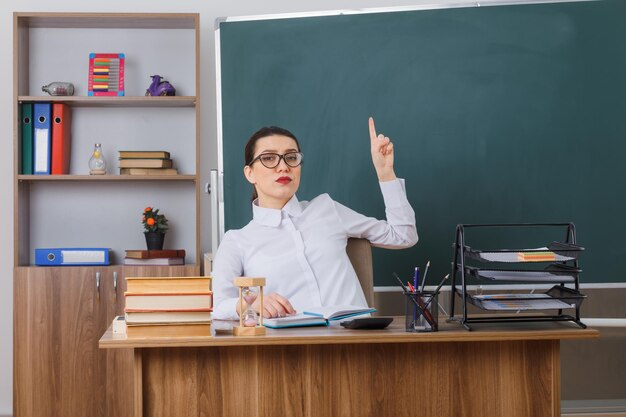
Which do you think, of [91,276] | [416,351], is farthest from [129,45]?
[416,351]

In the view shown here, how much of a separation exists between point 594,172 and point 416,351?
1.54 metres

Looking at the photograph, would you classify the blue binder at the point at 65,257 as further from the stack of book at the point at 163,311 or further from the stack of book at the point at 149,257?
the stack of book at the point at 163,311

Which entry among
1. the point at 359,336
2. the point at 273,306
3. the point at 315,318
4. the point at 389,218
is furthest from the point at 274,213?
the point at 359,336

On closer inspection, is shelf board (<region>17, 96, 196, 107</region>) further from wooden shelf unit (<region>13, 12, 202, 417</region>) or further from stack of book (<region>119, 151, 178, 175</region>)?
stack of book (<region>119, 151, 178, 175</region>)

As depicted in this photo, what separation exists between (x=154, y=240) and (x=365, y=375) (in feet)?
6.68

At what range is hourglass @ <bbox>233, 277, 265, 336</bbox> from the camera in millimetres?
1862

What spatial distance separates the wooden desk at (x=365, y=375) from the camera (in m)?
1.90

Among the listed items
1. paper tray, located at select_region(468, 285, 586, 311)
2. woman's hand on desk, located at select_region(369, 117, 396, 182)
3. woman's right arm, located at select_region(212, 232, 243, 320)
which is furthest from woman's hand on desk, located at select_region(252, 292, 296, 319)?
woman's hand on desk, located at select_region(369, 117, 396, 182)

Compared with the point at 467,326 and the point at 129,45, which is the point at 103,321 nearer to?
the point at 129,45

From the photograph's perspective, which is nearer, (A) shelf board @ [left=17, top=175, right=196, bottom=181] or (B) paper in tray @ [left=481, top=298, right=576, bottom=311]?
(B) paper in tray @ [left=481, top=298, right=576, bottom=311]

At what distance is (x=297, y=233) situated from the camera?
266cm

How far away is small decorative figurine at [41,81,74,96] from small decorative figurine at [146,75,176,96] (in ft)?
1.29

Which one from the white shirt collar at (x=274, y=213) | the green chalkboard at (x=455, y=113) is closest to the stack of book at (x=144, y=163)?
the green chalkboard at (x=455, y=113)

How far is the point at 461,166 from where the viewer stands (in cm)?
319
